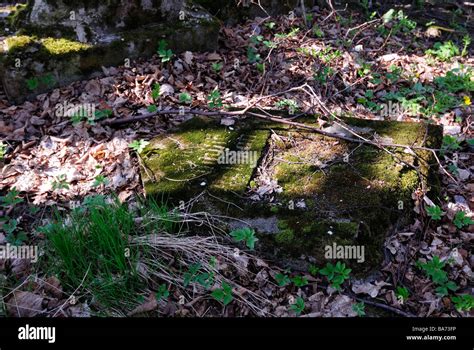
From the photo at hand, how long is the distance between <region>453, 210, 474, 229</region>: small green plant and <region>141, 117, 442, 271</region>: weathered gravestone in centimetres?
36

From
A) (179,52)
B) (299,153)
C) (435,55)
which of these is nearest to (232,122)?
(299,153)

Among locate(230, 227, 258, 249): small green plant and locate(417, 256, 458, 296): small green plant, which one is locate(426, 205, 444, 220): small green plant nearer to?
locate(417, 256, 458, 296): small green plant

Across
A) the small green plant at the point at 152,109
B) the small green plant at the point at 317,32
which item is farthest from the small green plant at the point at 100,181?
the small green plant at the point at 317,32

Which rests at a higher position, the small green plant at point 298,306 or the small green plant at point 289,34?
the small green plant at point 289,34

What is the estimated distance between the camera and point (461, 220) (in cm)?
396

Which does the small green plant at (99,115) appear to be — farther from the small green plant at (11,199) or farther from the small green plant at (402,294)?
the small green plant at (402,294)

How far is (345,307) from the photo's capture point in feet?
11.0

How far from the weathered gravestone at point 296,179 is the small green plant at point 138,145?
0.06 m

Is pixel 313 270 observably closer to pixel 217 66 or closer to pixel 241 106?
pixel 241 106

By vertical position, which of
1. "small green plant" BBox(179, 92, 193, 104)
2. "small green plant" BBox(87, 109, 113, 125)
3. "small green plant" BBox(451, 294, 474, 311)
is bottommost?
"small green plant" BBox(451, 294, 474, 311)

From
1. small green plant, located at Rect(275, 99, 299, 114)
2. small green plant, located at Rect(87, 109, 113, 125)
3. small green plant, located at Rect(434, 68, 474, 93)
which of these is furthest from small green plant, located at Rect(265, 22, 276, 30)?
small green plant, located at Rect(87, 109, 113, 125)

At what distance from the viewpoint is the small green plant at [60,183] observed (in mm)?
4184

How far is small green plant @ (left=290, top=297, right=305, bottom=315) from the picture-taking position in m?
3.30

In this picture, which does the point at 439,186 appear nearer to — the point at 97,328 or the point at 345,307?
the point at 345,307
